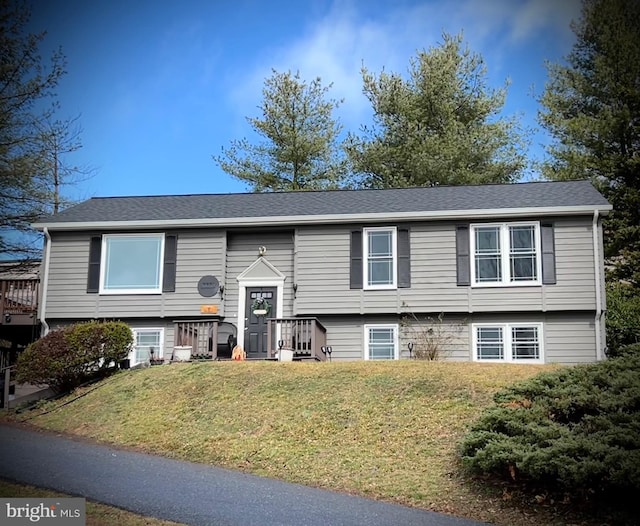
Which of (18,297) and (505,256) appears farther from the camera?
(18,297)

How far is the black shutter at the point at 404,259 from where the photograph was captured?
53.3ft

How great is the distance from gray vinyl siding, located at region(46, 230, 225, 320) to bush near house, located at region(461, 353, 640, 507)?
8.92 metres

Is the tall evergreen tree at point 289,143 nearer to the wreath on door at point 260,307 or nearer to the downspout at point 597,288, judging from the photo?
the wreath on door at point 260,307

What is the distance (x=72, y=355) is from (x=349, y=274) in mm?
A: 5982

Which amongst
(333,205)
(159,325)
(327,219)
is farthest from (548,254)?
(159,325)

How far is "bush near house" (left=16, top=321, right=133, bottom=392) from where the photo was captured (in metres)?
13.6

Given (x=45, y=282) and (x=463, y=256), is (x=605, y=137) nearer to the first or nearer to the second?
(x=463, y=256)

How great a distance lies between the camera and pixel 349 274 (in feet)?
53.9

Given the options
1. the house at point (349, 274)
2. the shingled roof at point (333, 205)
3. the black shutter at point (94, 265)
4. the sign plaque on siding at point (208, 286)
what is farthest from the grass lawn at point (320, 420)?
the shingled roof at point (333, 205)

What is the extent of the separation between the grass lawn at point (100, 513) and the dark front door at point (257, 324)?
28.8 ft

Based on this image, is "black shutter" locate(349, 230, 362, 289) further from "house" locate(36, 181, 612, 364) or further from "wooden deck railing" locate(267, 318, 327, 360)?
"wooden deck railing" locate(267, 318, 327, 360)

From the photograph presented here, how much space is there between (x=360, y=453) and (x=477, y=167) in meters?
18.7

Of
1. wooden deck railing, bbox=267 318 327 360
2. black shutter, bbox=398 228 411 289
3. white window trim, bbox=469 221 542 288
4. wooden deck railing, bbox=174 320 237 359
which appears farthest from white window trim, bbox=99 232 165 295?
white window trim, bbox=469 221 542 288
